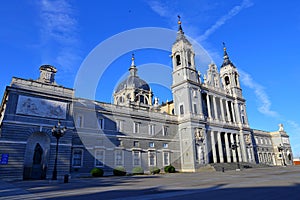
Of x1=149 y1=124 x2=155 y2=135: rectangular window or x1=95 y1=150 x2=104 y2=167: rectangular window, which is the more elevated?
x1=149 y1=124 x2=155 y2=135: rectangular window

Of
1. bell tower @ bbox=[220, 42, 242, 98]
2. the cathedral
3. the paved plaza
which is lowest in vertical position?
the paved plaza

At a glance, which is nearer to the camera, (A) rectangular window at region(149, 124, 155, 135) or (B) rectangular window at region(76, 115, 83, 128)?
(B) rectangular window at region(76, 115, 83, 128)

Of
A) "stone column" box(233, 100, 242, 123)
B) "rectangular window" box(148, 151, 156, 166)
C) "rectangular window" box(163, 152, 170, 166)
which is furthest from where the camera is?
"stone column" box(233, 100, 242, 123)

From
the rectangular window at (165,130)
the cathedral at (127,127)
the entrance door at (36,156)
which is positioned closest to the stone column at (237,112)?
the cathedral at (127,127)

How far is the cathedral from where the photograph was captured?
2159 cm

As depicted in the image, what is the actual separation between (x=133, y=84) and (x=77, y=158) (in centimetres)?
3437

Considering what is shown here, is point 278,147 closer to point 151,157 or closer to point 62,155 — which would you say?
point 151,157

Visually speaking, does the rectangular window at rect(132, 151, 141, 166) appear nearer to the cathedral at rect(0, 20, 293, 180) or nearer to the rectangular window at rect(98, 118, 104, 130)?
the cathedral at rect(0, 20, 293, 180)

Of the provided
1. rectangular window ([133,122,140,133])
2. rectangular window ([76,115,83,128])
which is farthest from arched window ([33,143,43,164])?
rectangular window ([133,122,140,133])

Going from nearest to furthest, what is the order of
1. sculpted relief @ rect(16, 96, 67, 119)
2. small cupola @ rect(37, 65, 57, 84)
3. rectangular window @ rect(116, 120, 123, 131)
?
1. sculpted relief @ rect(16, 96, 67, 119)
2. small cupola @ rect(37, 65, 57, 84)
3. rectangular window @ rect(116, 120, 123, 131)

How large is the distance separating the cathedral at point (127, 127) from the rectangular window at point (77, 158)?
12 cm

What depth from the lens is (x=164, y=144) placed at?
114 feet

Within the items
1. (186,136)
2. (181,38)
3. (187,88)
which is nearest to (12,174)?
(186,136)

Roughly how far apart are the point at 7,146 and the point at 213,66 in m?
42.6
